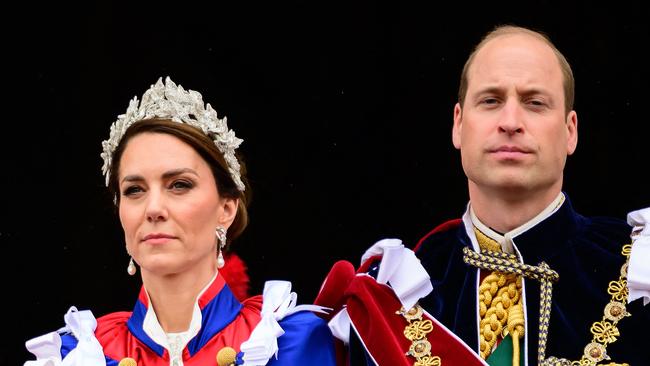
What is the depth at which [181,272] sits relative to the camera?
A: 424cm

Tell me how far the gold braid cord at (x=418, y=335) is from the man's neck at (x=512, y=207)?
1.05 feet

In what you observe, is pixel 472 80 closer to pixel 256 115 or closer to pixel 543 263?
pixel 543 263

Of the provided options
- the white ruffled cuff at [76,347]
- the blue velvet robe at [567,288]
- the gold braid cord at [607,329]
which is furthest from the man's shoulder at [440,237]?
the white ruffled cuff at [76,347]

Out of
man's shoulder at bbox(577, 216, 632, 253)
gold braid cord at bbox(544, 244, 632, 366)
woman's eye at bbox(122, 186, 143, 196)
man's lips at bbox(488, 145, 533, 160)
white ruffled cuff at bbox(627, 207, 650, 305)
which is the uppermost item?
woman's eye at bbox(122, 186, 143, 196)

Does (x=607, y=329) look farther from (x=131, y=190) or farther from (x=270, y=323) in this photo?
(x=131, y=190)

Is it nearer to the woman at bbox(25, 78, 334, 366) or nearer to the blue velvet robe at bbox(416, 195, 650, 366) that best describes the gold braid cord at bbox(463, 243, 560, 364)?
the blue velvet robe at bbox(416, 195, 650, 366)

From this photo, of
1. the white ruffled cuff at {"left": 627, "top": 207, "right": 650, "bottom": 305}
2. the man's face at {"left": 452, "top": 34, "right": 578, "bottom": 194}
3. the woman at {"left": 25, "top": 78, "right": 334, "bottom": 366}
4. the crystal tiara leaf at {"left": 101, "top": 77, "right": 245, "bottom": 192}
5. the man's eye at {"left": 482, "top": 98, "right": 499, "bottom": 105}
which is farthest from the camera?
the crystal tiara leaf at {"left": 101, "top": 77, "right": 245, "bottom": 192}

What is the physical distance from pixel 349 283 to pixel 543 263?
601 millimetres

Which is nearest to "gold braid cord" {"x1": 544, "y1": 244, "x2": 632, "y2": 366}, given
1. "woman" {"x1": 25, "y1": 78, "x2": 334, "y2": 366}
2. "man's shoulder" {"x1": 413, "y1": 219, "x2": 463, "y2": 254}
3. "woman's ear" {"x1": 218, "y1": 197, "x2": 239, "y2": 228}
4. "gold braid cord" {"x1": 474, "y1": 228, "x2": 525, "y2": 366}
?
"gold braid cord" {"x1": 474, "y1": 228, "x2": 525, "y2": 366}

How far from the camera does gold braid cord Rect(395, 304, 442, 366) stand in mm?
3996

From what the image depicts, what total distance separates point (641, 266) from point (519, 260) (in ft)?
1.11

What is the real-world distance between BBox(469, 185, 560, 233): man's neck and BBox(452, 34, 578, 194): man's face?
31mm

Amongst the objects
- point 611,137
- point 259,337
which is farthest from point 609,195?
point 259,337

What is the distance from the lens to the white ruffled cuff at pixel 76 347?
418 cm
